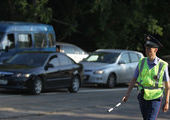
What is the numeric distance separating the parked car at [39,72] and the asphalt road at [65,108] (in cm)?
55

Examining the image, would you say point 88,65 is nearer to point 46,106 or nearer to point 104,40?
point 46,106

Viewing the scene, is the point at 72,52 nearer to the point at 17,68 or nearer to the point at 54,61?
the point at 54,61

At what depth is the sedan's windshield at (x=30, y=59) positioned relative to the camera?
18516 mm

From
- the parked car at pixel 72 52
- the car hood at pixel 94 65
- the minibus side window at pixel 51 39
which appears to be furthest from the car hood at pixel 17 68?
the parked car at pixel 72 52

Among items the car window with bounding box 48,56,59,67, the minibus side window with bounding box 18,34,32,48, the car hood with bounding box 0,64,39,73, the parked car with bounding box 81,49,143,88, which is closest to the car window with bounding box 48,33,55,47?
the minibus side window with bounding box 18,34,32,48

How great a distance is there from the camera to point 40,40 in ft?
86.8

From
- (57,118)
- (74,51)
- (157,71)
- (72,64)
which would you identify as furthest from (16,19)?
(157,71)

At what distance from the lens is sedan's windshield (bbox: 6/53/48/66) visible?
729 inches

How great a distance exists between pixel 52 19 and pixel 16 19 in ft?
7.76

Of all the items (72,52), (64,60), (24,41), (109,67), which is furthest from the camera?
(72,52)

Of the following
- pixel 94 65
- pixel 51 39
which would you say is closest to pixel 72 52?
pixel 51 39

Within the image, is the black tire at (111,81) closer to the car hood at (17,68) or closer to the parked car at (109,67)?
the parked car at (109,67)

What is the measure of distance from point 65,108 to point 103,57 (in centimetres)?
1021

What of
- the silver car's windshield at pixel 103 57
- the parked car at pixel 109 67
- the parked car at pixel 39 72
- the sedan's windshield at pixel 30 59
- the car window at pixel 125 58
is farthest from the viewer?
the car window at pixel 125 58
